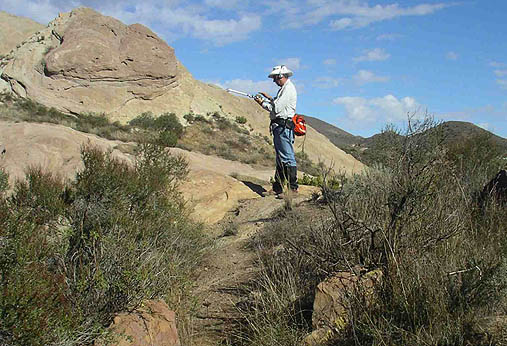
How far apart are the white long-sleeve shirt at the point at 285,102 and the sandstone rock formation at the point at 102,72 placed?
571 inches

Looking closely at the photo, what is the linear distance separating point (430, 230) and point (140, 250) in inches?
90.3

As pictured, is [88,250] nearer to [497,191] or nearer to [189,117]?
[497,191]

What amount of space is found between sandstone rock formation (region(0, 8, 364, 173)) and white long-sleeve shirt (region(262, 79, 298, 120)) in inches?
571

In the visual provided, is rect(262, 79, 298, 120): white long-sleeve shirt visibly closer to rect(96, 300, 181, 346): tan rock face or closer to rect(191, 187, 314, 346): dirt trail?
rect(191, 187, 314, 346): dirt trail

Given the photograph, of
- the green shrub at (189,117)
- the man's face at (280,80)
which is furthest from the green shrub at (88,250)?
the green shrub at (189,117)

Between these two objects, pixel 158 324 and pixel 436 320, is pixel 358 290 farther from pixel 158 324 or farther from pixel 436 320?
pixel 158 324

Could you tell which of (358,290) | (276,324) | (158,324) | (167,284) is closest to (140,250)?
(167,284)

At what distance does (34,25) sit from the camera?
45125 mm

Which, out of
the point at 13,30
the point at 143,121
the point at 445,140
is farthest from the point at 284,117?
the point at 13,30

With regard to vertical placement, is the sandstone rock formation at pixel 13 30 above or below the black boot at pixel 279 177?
above

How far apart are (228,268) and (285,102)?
3305 mm

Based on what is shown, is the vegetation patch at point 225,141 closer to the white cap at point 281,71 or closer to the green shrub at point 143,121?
the green shrub at point 143,121

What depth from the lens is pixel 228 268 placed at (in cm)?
552

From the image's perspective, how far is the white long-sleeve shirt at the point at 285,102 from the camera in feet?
25.8
